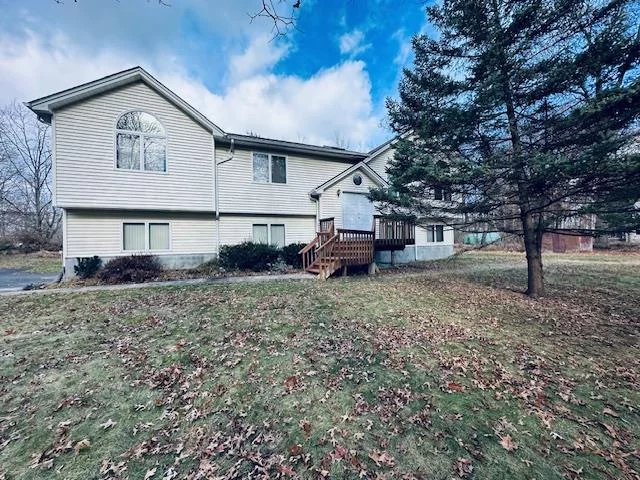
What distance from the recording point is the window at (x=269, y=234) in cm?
1434

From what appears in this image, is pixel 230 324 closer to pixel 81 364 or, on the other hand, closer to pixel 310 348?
pixel 310 348

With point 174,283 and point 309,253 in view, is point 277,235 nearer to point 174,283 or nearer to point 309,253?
point 309,253

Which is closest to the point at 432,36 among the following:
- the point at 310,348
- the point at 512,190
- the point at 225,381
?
the point at 512,190

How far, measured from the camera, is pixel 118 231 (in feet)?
38.2

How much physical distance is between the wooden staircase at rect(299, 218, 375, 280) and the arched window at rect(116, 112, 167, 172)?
7.28 m

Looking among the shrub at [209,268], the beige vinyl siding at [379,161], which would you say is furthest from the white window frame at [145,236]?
the beige vinyl siding at [379,161]

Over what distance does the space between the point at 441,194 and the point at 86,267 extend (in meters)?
13.3

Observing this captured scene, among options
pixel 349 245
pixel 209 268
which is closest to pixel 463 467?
pixel 349 245

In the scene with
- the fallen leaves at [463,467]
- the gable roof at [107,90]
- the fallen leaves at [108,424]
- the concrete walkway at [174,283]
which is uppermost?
the gable roof at [107,90]

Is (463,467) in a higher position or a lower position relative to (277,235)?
lower

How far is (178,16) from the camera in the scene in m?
5.58

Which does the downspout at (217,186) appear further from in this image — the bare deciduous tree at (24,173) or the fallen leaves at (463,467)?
the bare deciduous tree at (24,173)

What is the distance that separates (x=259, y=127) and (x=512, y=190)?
1194 inches

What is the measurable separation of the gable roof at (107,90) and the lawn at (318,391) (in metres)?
7.23
